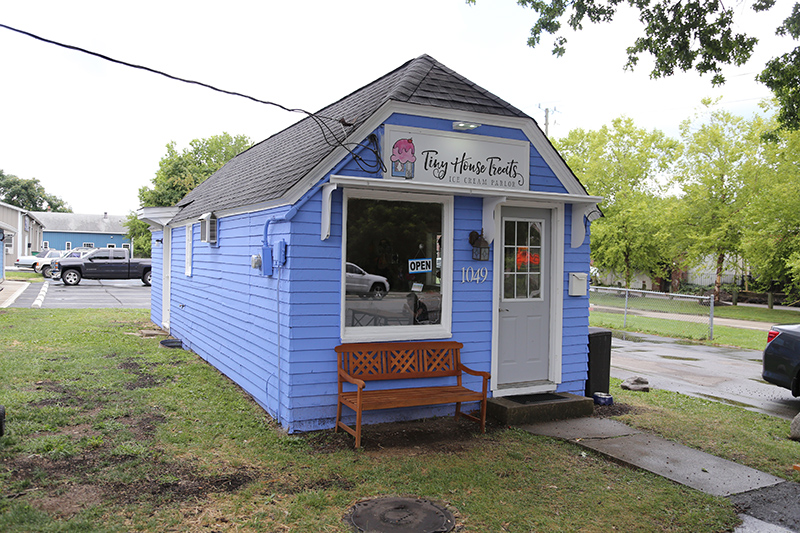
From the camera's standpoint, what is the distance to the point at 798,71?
25.7ft

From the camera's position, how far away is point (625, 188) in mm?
29703

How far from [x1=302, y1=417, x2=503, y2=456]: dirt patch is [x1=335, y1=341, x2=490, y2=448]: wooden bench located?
12 centimetres

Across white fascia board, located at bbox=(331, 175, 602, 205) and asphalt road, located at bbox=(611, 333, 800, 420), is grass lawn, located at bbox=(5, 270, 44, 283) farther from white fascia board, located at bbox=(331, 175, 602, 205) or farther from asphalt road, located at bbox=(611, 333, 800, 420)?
white fascia board, located at bbox=(331, 175, 602, 205)

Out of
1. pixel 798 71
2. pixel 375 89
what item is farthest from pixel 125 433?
Answer: pixel 798 71

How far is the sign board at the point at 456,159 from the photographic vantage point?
6.22 m

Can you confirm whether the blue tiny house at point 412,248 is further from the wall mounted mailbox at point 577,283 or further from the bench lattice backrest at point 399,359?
the bench lattice backrest at point 399,359

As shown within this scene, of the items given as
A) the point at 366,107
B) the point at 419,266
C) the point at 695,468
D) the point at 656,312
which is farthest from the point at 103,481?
the point at 656,312

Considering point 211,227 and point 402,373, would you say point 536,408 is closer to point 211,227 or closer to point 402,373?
point 402,373

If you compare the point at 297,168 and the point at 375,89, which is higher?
the point at 375,89

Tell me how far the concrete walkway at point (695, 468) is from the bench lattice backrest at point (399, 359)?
1.16m

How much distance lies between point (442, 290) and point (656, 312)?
12506 millimetres

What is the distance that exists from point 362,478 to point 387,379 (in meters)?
1.45

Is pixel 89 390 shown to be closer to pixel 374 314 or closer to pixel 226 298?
pixel 226 298

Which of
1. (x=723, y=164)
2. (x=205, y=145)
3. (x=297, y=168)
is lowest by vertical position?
(x=297, y=168)
